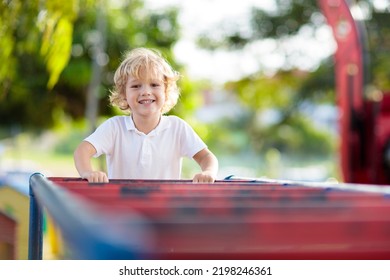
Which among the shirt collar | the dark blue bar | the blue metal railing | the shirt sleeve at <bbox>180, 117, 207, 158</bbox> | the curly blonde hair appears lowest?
the blue metal railing

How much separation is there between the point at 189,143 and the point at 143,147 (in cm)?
12

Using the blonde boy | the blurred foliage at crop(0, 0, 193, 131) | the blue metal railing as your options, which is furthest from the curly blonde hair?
the blurred foliage at crop(0, 0, 193, 131)

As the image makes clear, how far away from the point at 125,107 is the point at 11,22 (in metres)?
0.95

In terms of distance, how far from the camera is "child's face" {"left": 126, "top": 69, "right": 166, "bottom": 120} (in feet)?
6.60

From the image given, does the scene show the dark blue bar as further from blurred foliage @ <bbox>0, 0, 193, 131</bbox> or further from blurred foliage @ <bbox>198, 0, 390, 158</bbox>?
blurred foliage @ <bbox>198, 0, 390, 158</bbox>

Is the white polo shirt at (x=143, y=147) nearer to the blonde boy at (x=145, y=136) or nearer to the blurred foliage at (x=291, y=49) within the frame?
the blonde boy at (x=145, y=136)

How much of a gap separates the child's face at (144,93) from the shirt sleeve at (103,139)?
0.26 ft

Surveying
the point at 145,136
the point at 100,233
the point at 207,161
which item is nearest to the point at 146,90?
the point at 145,136

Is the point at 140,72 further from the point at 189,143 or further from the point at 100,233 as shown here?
the point at 100,233

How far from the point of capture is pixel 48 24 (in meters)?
3.14

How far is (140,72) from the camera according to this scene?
2021 millimetres

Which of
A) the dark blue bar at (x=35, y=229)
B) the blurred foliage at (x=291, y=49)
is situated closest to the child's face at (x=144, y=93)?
the dark blue bar at (x=35, y=229)
